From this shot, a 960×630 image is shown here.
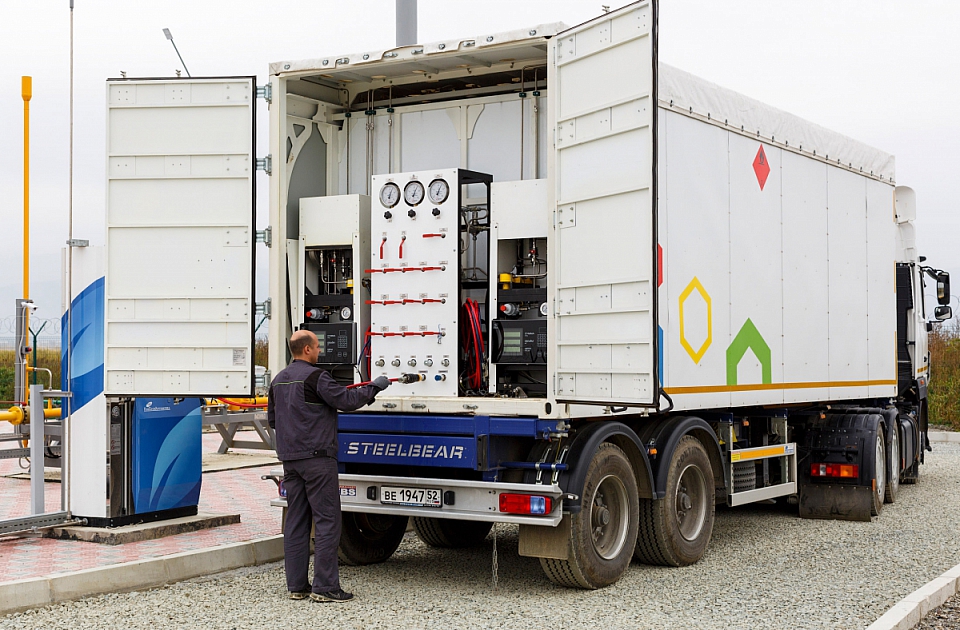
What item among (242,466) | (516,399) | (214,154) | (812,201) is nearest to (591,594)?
(516,399)

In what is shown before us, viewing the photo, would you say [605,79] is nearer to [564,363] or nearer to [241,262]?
[564,363]

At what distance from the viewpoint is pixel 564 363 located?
7273mm

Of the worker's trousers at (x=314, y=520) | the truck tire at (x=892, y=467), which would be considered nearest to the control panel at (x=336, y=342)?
the worker's trousers at (x=314, y=520)

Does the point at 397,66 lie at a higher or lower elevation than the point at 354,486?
higher

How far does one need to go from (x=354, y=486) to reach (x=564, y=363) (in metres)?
1.78

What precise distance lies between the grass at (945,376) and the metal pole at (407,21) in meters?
17.2

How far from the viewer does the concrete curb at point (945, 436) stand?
2300 cm

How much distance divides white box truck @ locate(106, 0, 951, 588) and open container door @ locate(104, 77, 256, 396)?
0.06 feet

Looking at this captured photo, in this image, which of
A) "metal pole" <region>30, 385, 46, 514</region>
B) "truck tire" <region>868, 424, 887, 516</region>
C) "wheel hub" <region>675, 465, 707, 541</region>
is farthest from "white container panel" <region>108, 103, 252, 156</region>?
"truck tire" <region>868, 424, 887, 516</region>

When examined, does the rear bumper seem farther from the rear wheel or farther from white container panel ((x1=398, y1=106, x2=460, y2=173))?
the rear wheel

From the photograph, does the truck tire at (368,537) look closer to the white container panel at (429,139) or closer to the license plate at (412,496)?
the license plate at (412,496)

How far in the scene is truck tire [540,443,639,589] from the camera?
7301 mm

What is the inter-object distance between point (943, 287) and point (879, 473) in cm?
440

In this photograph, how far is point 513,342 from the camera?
26.0ft
